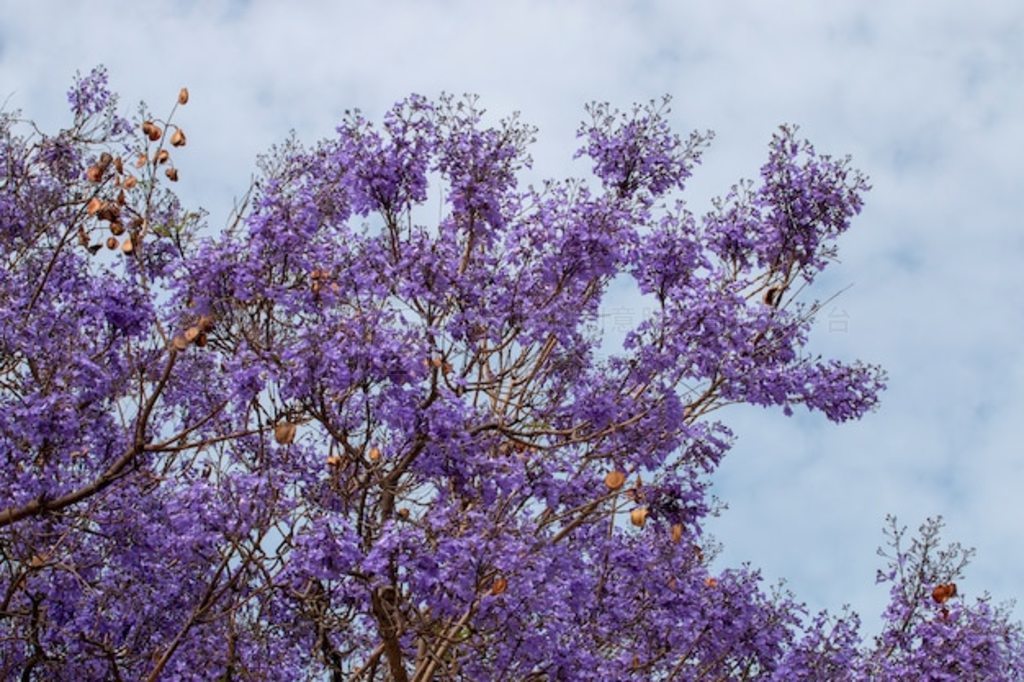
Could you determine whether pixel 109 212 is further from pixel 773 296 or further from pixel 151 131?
pixel 773 296

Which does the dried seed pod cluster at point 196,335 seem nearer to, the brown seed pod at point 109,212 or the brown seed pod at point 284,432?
the brown seed pod at point 284,432

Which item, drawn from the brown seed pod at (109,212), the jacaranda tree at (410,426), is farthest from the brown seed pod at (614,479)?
the brown seed pod at (109,212)

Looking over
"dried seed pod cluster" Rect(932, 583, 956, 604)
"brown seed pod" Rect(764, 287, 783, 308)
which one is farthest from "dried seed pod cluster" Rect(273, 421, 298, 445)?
"dried seed pod cluster" Rect(932, 583, 956, 604)

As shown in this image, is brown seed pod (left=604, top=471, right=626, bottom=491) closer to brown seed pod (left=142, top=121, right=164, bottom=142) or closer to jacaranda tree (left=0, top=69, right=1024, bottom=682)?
jacaranda tree (left=0, top=69, right=1024, bottom=682)

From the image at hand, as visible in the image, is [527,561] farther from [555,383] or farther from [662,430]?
[555,383]

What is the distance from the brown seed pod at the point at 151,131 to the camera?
10.3 m

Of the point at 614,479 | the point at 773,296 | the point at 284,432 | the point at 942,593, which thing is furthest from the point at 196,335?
the point at 942,593

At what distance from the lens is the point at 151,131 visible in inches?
406

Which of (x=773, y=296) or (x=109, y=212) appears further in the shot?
(x=773, y=296)

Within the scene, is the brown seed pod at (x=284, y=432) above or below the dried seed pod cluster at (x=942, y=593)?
above

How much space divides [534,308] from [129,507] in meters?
3.23

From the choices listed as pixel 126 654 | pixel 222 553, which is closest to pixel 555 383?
pixel 222 553

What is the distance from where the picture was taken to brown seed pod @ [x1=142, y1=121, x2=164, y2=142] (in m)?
10.3

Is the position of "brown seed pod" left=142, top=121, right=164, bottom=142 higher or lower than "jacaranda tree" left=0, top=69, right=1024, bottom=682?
higher
